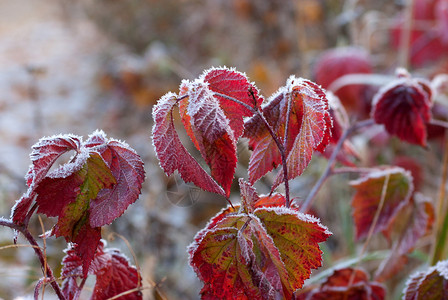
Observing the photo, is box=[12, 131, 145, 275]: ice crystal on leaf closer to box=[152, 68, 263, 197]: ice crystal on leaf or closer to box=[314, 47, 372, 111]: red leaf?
box=[152, 68, 263, 197]: ice crystal on leaf

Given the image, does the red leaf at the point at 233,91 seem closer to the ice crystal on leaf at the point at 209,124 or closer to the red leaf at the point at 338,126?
the ice crystal on leaf at the point at 209,124

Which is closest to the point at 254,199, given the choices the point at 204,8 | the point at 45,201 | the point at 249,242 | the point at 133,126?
the point at 249,242

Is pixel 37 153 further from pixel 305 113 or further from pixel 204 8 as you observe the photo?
pixel 204 8

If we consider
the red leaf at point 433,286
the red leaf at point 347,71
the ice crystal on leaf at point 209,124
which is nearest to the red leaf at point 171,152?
the ice crystal on leaf at point 209,124

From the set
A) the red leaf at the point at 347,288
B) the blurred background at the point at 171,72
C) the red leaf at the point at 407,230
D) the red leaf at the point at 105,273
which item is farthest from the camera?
the blurred background at the point at 171,72

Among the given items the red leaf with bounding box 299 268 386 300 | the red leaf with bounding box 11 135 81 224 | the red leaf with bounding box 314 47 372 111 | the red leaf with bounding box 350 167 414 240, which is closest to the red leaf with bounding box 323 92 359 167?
the red leaf with bounding box 350 167 414 240

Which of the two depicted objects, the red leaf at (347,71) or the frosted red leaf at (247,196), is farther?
the red leaf at (347,71)
